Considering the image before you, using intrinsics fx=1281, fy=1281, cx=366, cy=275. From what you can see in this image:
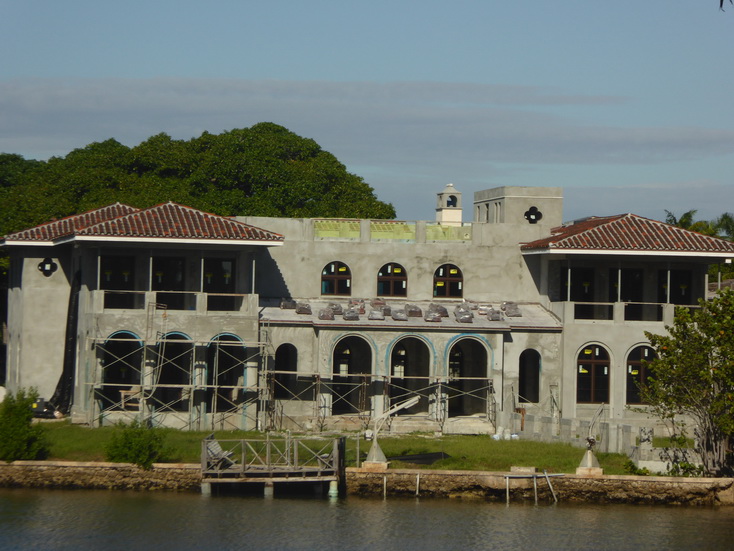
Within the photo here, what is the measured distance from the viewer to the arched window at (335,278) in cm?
5022

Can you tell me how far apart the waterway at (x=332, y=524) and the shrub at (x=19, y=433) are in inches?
49.4

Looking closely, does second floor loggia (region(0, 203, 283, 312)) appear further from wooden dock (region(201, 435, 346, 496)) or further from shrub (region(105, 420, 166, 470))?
wooden dock (region(201, 435, 346, 496))

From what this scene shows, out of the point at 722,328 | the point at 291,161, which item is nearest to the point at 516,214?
the point at 722,328

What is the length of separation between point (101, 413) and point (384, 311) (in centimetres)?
1092

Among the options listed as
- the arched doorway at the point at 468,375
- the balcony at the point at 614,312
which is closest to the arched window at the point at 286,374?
the arched doorway at the point at 468,375

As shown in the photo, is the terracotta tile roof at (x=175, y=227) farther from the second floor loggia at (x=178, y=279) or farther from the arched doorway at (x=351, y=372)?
the arched doorway at (x=351, y=372)

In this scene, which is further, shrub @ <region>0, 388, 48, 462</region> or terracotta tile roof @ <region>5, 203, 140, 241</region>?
terracotta tile roof @ <region>5, 203, 140, 241</region>

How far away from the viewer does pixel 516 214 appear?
52406mm

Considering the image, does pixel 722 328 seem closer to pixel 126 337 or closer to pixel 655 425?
pixel 655 425

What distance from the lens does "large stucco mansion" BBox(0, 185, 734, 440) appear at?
147ft

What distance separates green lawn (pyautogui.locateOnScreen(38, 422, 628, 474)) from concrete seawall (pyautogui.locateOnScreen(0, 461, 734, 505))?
961 mm

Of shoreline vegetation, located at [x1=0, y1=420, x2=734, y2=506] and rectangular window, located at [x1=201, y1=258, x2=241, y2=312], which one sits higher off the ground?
rectangular window, located at [x1=201, y1=258, x2=241, y2=312]

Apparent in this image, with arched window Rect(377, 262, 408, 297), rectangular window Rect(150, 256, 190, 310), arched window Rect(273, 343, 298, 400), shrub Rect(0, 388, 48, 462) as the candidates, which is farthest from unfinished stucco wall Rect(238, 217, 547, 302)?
shrub Rect(0, 388, 48, 462)

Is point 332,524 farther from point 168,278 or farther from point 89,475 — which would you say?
point 168,278
